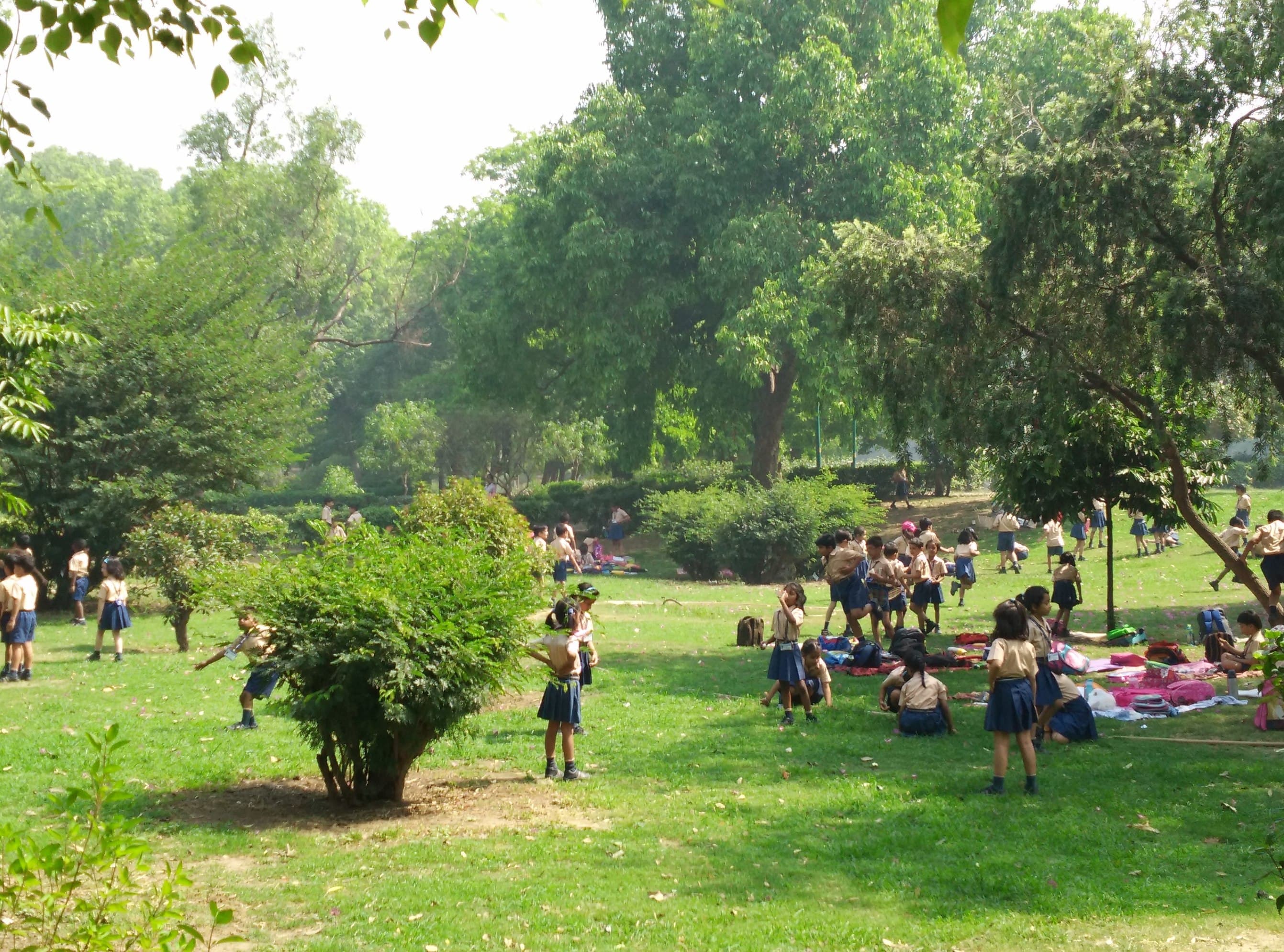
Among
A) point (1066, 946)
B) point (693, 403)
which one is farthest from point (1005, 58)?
point (1066, 946)

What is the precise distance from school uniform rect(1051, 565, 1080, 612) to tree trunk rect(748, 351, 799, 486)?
70.4 ft

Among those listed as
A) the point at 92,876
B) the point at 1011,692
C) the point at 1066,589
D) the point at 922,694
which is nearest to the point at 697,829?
the point at 1011,692

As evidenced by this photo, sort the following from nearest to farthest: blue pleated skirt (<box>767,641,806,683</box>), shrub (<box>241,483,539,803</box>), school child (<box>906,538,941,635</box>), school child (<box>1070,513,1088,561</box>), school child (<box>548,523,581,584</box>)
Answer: shrub (<box>241,483,539,803</box>) < blue pleated skirt (<box>767,641,806,683</box>) < school child (<box>906,538,941,635</box>) < school child (<box>548,523,581,584</box>) < school child (<box>1070,513,1088,561</box>)

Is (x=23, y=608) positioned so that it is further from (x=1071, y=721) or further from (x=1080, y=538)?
(x=1080, y=538)

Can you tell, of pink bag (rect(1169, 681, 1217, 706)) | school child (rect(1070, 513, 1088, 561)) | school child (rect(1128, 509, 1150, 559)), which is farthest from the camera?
school child (rect(1070, 513, 1088, 561))

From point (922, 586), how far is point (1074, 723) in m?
6.69

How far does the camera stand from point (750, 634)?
61.9 ft

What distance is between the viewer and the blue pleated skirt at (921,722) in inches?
477

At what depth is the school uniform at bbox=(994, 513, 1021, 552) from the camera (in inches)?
1074

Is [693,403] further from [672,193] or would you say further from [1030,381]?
[1030,381]

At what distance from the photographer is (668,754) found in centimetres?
1127

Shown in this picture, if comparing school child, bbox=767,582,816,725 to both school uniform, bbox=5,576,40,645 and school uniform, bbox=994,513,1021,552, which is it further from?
school uniform, bbox=994,513,1021,552

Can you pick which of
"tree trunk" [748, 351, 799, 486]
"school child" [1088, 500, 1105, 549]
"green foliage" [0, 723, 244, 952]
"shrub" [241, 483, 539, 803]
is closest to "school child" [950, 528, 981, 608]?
"school child" [1088, 500, 1105, 549]

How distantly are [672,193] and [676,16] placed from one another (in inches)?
253
